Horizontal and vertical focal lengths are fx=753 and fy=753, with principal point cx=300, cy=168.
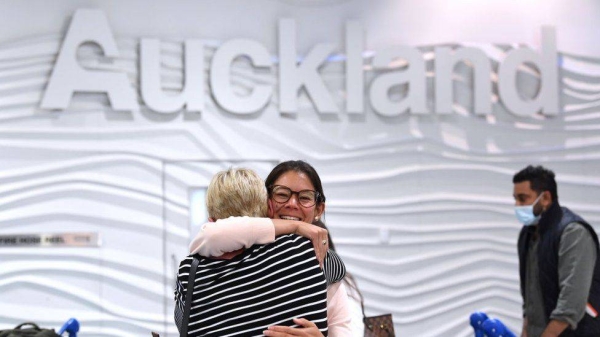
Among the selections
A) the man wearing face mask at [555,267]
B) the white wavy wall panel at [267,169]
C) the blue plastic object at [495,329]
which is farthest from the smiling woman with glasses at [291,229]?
the white wavy wall panel at [267,169]

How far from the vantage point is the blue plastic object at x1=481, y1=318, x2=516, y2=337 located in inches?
104

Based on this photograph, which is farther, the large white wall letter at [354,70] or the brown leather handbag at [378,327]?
the large white wall letter at [354,70]

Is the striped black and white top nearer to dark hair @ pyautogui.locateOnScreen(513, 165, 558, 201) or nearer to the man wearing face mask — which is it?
the man wearing face mask

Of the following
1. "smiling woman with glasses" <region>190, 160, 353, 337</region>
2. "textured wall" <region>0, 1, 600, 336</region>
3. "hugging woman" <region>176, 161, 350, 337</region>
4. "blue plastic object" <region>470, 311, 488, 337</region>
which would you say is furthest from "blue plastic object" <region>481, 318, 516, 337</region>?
"textured wall" <region>0, 1, 600, 336</region>

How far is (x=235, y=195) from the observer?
192 centimetres

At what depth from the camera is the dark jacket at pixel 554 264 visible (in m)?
3.63

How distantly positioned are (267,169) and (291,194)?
3973 mm

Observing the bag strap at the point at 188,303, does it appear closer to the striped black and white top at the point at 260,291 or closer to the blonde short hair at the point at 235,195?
the striped black and white top at the point at 260,291

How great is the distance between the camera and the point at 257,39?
612 cm

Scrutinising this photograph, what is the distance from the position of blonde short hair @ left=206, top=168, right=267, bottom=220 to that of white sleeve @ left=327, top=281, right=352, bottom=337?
0.30 metres

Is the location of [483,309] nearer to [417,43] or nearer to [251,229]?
[417,43]

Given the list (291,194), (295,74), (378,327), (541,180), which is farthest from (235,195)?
(295,74)

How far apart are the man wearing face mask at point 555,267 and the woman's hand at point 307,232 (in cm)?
202

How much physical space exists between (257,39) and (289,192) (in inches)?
165
